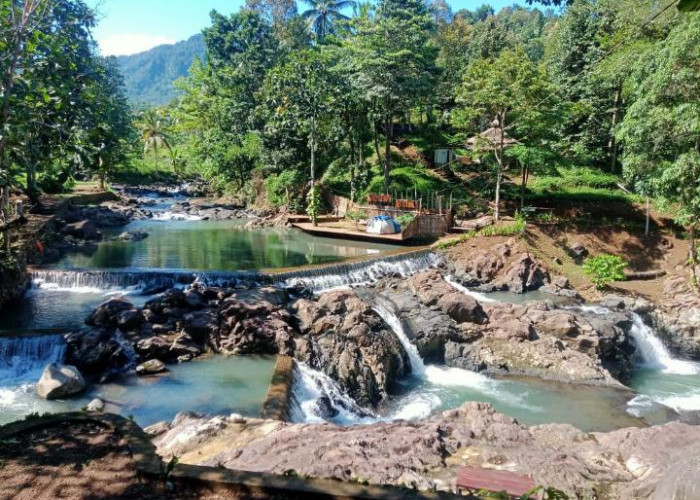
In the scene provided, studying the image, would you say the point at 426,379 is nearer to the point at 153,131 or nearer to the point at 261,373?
the point at 261,373

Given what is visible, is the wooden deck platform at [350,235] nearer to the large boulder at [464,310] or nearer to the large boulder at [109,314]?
the large boulder at [464,310]

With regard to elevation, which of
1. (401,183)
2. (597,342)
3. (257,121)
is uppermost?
(257,121)

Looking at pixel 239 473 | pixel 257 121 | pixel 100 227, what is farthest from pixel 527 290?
pixel 257 121

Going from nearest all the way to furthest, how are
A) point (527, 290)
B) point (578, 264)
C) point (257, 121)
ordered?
point (527, 290), point (578, 264), point (257, 121)

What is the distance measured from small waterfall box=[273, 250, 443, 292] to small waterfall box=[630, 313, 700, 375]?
9.25 metres

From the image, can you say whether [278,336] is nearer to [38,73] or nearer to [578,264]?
[38,73]

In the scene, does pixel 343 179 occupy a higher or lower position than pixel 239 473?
higher

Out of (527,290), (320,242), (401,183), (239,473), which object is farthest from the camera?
(401,183)

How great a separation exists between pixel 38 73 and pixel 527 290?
19.5 meters

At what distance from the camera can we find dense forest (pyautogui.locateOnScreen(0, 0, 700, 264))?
40.7 feet

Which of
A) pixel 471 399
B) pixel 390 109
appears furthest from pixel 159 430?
pixel 390 109

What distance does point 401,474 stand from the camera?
6.80m

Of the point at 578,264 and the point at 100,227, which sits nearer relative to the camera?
the point at 578,264

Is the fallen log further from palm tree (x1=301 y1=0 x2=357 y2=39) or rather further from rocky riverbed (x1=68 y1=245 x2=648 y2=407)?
palm tree (x1=301 y1=0 x2=357 y2=39)
